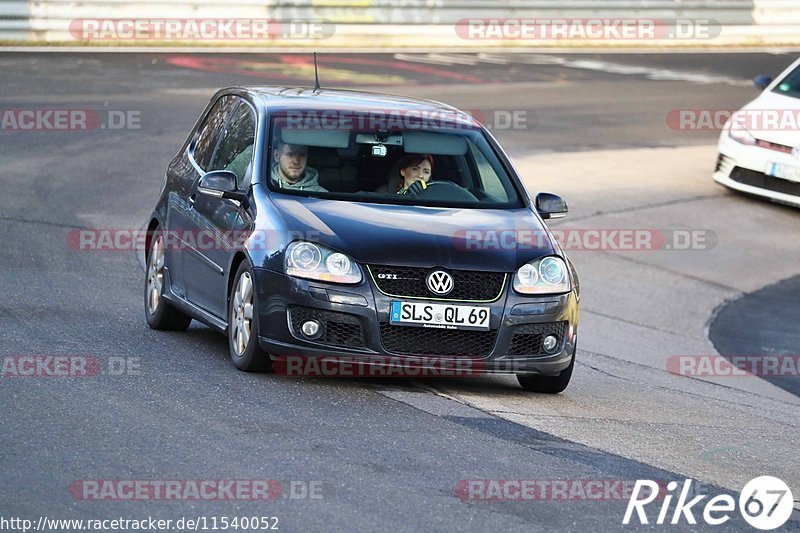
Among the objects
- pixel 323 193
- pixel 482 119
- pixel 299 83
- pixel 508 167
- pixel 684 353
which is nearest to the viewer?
pixel 323 193

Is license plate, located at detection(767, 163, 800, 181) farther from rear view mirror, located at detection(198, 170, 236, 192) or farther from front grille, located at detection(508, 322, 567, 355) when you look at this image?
rear view mirror, located at detection(198, 170, 236, 192)

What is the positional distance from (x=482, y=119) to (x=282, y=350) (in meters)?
13.7

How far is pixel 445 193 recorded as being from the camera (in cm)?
952

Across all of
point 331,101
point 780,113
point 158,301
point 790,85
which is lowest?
point 780,113

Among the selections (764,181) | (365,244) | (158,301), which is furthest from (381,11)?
(365,244)

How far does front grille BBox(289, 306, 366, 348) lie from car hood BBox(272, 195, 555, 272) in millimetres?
333

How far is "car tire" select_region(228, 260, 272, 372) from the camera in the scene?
8.73m

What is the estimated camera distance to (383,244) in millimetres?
8531

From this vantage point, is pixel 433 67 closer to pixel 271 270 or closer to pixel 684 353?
pixel 684 353

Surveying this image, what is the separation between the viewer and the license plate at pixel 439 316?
Answer: 27.7 feet

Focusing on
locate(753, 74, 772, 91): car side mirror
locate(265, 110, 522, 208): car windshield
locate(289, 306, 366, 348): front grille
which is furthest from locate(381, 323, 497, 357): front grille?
locate(753, 74, 772, 91): car side mirror

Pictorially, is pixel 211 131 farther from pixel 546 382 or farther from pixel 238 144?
pixel 546 382

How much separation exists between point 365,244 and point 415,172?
47.7 inches

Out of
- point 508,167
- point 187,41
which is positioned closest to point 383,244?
point 508,167
